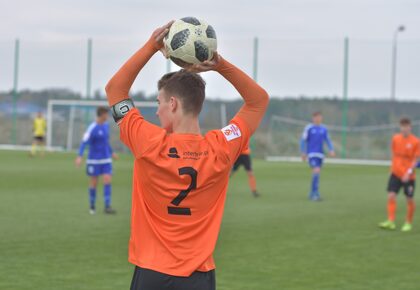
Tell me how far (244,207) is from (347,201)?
308 cm

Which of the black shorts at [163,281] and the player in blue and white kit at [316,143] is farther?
the player in blue and white kit at [316,143]

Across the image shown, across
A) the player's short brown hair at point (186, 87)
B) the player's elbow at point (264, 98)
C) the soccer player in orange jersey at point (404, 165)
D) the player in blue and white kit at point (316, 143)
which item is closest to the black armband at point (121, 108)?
the player's short brown hair at point (186, 87)

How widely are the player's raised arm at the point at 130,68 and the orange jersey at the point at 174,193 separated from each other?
0.12 m

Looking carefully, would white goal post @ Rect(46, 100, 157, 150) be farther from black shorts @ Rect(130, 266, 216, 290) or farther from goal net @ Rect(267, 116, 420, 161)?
black shorts @ Rect(130, 266, 216, 290)

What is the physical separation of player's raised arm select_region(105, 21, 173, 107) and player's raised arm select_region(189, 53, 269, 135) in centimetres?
23

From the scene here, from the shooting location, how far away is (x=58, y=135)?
41.4 m

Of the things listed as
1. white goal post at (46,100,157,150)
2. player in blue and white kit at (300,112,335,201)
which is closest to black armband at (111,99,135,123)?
player in blue and white kit at (300,112,335,201)

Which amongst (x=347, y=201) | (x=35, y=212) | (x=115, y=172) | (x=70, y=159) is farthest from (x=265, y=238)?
(x=70, y=159)

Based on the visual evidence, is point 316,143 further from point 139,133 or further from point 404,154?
point 139,133

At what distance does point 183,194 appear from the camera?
381 cm

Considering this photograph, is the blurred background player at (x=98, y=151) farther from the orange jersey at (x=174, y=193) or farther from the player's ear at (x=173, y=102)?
the player's ear at (x=173, y=102)

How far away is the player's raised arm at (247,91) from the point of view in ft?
13.1

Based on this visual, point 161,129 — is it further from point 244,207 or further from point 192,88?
point 244,207

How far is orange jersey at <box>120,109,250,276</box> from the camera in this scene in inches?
148
